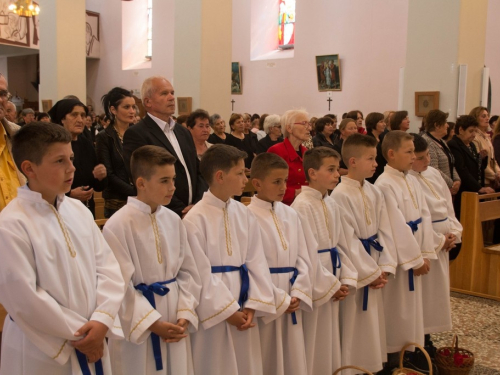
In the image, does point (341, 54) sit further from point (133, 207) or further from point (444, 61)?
point (133, 207)

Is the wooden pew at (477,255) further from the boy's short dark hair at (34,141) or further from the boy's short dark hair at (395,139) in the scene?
the boy's short dark hair at (34,141)

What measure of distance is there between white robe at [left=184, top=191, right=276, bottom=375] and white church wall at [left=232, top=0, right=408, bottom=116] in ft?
36.0

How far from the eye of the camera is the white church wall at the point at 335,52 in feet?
43.6

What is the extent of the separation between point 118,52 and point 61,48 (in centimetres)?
878

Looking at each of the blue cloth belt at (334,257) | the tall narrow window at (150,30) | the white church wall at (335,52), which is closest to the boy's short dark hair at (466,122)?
the blue cloth belt at (334,257)

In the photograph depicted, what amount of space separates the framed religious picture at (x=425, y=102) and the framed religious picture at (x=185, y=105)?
377cm

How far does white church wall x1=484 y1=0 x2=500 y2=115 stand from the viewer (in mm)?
11734

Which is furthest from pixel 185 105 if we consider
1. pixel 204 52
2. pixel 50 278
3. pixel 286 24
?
pixel 286 24

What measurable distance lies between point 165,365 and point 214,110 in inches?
288

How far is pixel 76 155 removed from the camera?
4430 mm

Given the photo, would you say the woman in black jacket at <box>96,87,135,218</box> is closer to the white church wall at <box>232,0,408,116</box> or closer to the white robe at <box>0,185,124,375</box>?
the white robe at <box>0,185,124,375</box>

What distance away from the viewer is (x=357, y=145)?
12.6 feet

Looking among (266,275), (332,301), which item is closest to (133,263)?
(266,275)

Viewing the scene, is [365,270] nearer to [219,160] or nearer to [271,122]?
[219,160]
